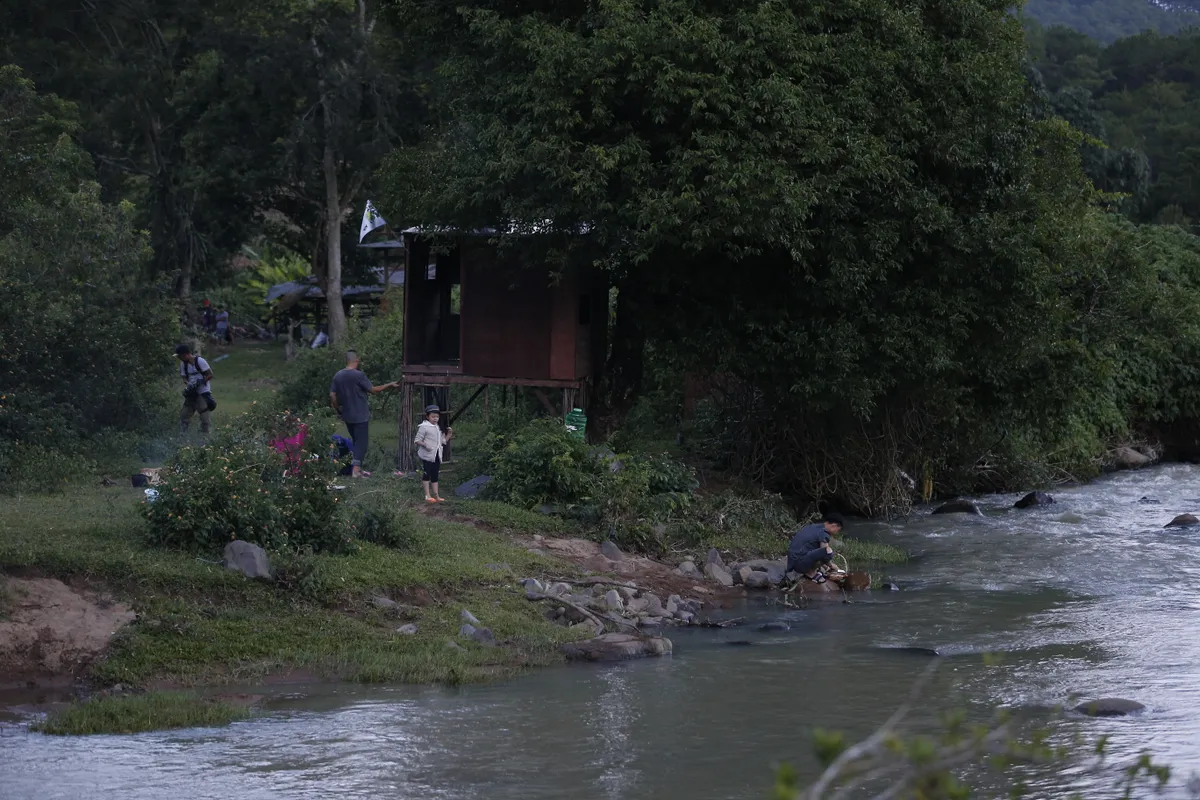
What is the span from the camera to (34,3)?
32.4 metres

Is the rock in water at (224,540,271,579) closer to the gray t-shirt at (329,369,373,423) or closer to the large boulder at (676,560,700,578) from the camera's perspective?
the large boulder at (676,560,700,578)

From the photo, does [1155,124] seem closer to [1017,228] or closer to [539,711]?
[1017,228]

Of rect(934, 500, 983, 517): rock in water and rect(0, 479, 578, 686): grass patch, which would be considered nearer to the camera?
rect(0, 479, 578, 686): grass patch

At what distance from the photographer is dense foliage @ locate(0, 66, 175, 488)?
57.1 ft

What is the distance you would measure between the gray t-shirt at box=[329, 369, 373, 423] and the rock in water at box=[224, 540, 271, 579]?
6206mm

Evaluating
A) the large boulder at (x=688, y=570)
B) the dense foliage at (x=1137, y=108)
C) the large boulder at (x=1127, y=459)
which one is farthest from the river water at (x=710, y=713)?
the dense foliage at (x=1137, y=108)

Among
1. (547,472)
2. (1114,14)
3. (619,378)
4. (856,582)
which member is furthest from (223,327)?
(1114,14)

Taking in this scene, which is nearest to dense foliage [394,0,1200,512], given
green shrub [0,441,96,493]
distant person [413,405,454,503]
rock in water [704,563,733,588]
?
distant person [413,405,454,503]

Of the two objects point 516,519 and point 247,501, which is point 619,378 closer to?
point 516,519

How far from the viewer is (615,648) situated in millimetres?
11578

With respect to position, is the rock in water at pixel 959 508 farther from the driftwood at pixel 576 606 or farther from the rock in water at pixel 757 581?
the driftwood at pixel 576 606

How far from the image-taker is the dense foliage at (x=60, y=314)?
1741 centimetres

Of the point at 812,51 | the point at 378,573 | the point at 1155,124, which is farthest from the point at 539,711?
the point at 1155,124

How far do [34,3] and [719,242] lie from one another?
2268 centimetres
